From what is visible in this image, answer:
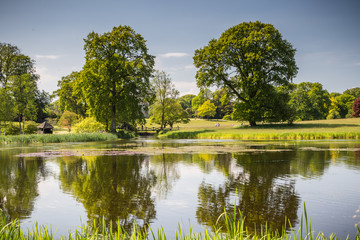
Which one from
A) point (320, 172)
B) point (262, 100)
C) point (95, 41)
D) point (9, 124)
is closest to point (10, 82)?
point (9, 124)

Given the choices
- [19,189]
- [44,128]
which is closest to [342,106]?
[44,128]

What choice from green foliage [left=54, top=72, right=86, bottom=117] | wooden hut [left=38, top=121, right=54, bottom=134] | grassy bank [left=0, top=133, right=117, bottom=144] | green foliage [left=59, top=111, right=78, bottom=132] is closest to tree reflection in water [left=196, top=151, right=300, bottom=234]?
grassy bank [left=0, top=133, right=117, bottom=144]

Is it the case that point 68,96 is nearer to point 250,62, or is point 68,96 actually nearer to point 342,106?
point 250,62

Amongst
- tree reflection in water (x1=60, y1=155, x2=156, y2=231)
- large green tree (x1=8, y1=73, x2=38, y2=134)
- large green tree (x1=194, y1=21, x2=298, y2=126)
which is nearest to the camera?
tree reflection in water (x1=60, y1=155, x2=156, y2=231)

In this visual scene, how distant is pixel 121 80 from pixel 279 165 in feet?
116

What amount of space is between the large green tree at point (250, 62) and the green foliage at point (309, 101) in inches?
1683

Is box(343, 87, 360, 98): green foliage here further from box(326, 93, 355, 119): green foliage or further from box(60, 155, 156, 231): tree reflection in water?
box(60, 155, 156, 231): tree reflection in water

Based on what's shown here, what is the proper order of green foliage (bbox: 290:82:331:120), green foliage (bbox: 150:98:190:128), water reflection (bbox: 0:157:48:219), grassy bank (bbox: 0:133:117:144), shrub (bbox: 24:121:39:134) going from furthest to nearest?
1. green foliage (bbox: 290:82:331:120)
2. green foliage (bbox: 150:98:190:128)
3. shrub (bbox: 24:121:39:134)
4. grassy bank (bbox: 0:133:117:144)
5. water reflection (bbox: 0:157:48:219)

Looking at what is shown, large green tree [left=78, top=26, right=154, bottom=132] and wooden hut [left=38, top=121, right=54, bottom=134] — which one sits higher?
large green tree [left=78, top=26, right=154, bottom=132]

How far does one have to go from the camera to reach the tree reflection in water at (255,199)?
539 cm

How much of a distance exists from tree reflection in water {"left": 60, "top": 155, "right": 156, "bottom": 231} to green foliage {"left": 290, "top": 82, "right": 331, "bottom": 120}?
7820 cm

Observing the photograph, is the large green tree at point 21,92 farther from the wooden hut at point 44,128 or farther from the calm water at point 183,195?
the calm water at point 183,195

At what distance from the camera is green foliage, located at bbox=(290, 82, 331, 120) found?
8200 cm

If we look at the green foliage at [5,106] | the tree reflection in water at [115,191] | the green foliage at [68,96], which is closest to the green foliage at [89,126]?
the green foliage at [5,106]
